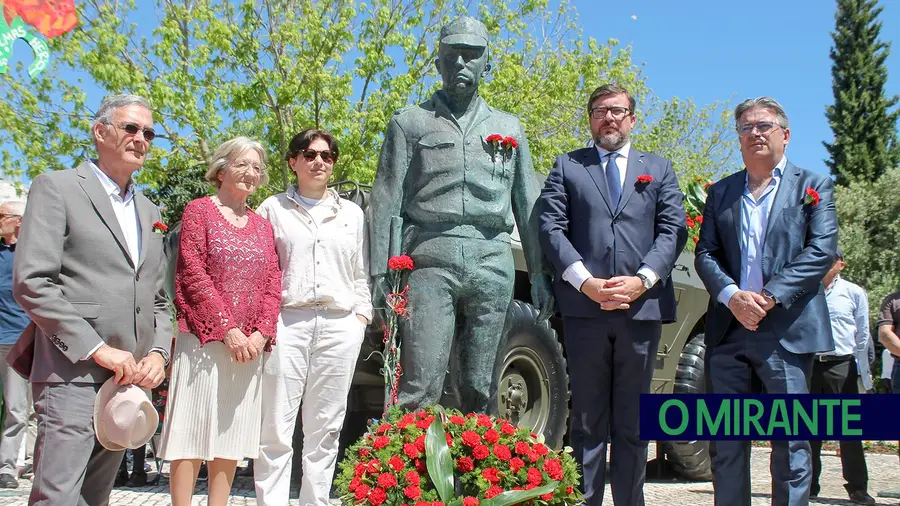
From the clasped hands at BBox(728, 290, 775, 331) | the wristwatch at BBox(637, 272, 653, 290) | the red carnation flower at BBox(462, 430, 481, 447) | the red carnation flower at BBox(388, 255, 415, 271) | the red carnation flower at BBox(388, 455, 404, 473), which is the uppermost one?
the red carnation flower at BBox(388, 255, 415, 271)

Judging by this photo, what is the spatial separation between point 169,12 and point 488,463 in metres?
14.3

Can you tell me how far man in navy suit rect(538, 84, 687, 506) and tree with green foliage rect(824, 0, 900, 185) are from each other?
28.1 metres

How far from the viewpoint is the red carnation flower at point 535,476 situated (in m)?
3.76

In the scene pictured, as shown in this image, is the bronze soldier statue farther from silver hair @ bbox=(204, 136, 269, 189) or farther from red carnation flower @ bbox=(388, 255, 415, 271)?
silver hair @ bbox=(204, 136, 269, 189)

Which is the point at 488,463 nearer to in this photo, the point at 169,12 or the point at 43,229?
the point at 43,229

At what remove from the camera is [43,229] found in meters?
3.22

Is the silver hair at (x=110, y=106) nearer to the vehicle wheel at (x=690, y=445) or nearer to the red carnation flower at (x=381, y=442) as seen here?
the red carnation flower at (x=381, y=442)

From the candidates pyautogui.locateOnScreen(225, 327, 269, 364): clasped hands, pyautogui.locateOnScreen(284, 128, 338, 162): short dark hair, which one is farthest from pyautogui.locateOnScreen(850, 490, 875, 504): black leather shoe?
pyautogui.locateOnScreen(225, 327, 269, 364): clasped hands

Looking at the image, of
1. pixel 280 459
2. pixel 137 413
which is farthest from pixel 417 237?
pixel 137 413

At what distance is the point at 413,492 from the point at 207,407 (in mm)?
1065

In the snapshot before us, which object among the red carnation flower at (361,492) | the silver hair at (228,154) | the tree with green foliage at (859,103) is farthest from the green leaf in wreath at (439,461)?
the tree with green foliage at (859,103)

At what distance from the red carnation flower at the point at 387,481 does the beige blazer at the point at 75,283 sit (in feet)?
3.45

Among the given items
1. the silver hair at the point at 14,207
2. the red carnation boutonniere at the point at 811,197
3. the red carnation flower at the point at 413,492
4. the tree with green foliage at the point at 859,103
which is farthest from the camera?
the tree with green foliage at the point at 859,103

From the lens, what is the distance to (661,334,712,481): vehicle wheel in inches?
294
